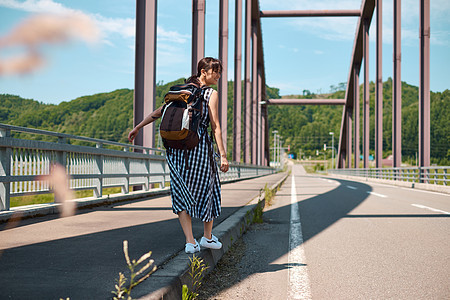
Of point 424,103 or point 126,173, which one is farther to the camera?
point 424,103

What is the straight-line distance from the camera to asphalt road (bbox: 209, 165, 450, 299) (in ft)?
8.96

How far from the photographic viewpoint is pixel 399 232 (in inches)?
203

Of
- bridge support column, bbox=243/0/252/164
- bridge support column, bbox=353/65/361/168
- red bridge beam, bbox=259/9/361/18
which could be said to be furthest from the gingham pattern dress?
red bridge beam, bbox=259/9/361/18

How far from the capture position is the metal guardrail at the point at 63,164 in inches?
173

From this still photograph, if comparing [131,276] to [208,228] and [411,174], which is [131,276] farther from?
[411,174]

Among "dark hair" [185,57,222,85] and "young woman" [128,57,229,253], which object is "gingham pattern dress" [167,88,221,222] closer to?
"young woman" [128,57,229,253]

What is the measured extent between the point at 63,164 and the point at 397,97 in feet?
58.1

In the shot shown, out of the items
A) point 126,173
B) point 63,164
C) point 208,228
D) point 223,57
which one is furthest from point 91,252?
point 223,57

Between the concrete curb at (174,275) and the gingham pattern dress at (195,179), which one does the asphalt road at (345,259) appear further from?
the gingham pattern dress at (195,179)

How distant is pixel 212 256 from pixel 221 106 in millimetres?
16768

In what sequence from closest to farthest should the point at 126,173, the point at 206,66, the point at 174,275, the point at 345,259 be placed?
the point at 174,275 → the point at 206,66 → the point at 345,259 → the point at 126,173

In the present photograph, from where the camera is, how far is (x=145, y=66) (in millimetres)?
9078

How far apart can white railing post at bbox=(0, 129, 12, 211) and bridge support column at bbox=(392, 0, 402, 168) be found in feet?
60.3

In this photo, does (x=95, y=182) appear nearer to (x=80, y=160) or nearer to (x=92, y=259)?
(x=80, y=160)
